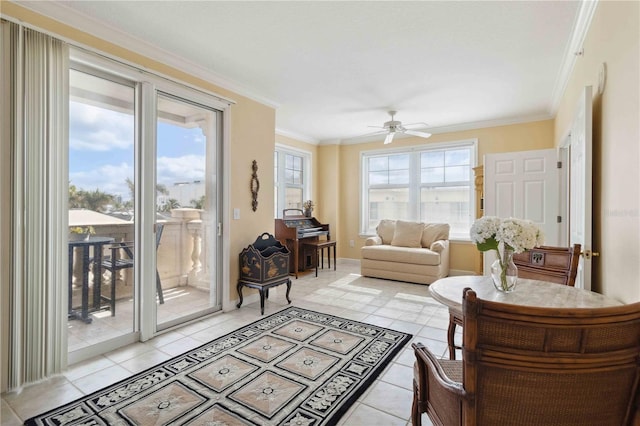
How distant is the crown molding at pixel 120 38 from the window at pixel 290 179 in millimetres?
Result: 2209

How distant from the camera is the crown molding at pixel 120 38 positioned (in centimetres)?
211

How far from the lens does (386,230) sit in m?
5.68

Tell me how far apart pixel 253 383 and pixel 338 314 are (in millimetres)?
1470

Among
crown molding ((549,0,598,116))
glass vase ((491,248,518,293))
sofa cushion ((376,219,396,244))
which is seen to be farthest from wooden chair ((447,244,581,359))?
sofa cushion ((376,219,396,244))

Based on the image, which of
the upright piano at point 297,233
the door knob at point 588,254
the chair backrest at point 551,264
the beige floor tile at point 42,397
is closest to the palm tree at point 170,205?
the beige floor tile at point 42,397

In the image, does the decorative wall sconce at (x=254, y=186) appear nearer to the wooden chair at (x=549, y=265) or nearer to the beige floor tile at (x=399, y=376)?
the beige floor tile at (x=399, y=376)

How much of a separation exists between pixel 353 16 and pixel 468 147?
379 centimetres

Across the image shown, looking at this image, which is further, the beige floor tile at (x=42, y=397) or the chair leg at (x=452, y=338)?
the chair leg at (x=452, y=338)

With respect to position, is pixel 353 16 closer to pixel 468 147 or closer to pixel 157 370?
pixel 157 370

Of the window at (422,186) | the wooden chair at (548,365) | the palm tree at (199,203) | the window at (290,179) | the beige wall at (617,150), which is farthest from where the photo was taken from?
the window at (290,179)

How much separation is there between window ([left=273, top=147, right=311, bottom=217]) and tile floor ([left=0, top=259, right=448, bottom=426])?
5.14 feet

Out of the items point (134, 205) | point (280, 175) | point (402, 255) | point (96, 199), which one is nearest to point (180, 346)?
point (134, 205)

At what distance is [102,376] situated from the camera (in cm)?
215

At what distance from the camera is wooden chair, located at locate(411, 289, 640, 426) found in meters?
0.78
